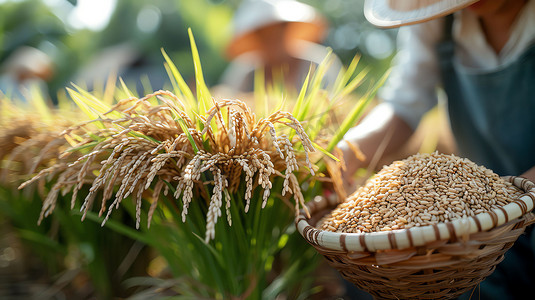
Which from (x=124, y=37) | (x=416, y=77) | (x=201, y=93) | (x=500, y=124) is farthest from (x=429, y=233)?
(x=124, y=37)

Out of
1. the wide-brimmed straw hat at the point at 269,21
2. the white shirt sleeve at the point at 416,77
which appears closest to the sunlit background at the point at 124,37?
the wide-brimmed straw hat at the point at 269,21

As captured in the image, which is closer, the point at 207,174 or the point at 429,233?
the point at 429,233

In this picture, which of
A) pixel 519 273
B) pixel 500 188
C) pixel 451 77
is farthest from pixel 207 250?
pixel 451 77

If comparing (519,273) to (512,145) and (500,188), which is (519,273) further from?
(500,188)

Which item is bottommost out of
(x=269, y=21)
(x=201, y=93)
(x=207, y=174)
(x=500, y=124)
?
(x=500, y=124)

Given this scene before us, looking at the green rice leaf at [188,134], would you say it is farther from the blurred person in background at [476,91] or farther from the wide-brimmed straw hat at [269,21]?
the wide-brimmed straw hat at [269,21]

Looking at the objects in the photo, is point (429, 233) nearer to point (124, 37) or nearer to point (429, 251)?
point (429, 251)

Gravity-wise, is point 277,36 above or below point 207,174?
above
